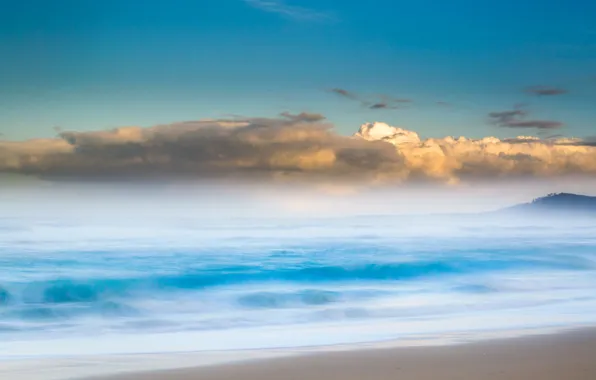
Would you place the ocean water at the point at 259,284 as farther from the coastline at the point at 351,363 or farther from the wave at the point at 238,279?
the coastline at the point at 351,363

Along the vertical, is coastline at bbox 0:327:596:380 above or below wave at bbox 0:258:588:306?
below

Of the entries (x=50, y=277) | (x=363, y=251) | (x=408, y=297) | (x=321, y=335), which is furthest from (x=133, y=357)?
(x=363, y=251)

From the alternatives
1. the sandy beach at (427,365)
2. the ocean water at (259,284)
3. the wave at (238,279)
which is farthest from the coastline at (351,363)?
the wave at (238,279)

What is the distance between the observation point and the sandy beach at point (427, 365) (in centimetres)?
414

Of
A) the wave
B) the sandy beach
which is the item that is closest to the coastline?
the sandy beach

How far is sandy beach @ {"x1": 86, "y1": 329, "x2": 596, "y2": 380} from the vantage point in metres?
4.14

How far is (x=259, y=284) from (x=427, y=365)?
6380 millimetres

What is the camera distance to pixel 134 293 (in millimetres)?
9461

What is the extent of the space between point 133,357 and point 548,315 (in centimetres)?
428

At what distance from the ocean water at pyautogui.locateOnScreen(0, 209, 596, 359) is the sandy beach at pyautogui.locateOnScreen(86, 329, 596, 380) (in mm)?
707

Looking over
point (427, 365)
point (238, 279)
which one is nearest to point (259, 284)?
point (238, 279)

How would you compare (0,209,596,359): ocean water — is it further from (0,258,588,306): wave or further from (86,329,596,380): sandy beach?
(86,329,596,380): sandy beach

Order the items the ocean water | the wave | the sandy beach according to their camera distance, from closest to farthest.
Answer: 1. the sandy beach
2. the ocean water
3. the wave

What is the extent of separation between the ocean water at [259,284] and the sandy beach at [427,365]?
71 cm
